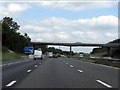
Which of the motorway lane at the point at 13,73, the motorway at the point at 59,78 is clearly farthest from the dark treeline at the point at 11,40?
the motorway at the point at 59,78

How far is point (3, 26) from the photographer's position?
398 feet

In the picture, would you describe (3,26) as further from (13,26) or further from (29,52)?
(13,26)

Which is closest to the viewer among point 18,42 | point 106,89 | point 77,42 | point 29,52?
point 106,89

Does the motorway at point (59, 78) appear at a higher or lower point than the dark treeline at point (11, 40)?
lower

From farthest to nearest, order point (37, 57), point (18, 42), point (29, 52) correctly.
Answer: point (18, 42) → point (29, 52) → point (37, 57)

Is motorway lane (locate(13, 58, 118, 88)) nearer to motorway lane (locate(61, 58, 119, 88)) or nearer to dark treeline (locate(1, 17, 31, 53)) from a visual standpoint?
motorway lane (locate(61, 58, 119, 88))

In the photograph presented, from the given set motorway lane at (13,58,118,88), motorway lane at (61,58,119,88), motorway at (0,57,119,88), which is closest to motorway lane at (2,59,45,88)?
motorway at (0,57,119,88)

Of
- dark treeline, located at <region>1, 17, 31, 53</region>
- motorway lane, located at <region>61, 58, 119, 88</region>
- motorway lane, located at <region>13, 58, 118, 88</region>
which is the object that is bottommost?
motorway lane, located at <region>61, 58, 119, 88</region>

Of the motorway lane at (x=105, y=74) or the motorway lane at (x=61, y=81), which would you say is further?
the motorway lane at (x=105, y=74)

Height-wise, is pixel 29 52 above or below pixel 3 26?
below

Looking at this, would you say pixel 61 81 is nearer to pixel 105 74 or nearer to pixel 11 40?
pixel 105 74

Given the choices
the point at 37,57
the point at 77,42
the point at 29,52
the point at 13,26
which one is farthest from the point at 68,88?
the point at 13,26

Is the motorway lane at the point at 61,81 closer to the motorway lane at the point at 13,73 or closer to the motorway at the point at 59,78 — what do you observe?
the motorway at the point at 59,78

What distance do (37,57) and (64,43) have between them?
65669 millimetres
